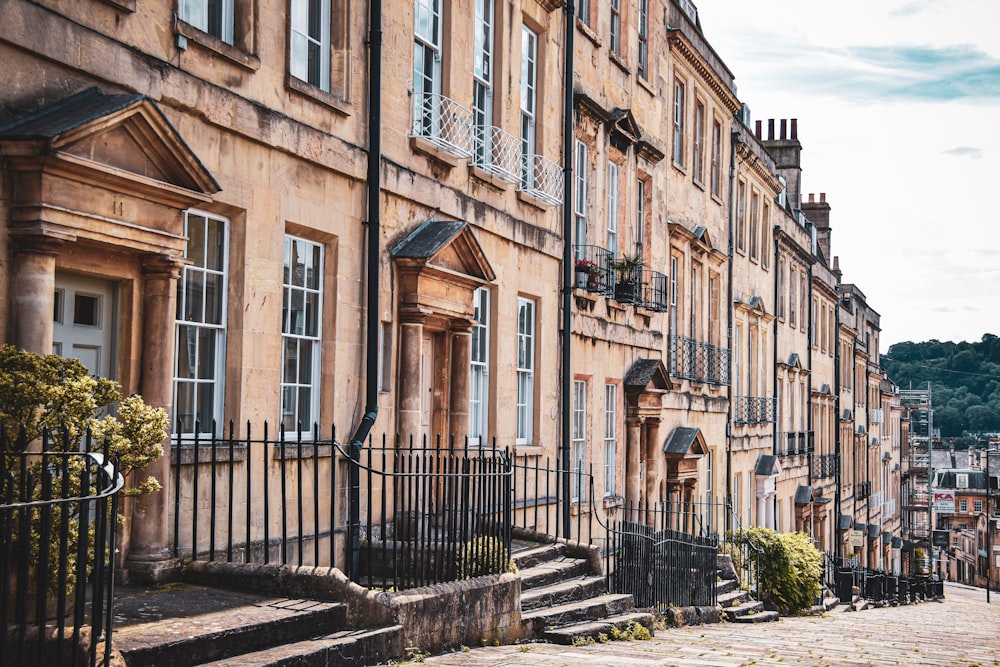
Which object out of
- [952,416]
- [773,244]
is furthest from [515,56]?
[952,416]

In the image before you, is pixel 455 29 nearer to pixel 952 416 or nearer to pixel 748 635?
pixel 748 635

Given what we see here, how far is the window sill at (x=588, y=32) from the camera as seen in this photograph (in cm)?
1822

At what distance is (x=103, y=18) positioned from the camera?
8422 mm

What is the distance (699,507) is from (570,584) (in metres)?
13.3

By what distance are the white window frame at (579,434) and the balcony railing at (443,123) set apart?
5.66 m

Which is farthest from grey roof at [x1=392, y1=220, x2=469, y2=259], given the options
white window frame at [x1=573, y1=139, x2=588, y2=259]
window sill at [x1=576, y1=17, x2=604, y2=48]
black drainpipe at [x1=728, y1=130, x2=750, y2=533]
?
black drainpipe at [x1=728, y1=130, x2=750, y2=533]

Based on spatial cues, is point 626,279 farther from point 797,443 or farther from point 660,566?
point 797,443

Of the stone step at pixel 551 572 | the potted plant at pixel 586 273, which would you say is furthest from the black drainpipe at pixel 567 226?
the stone step at pixel 551 572

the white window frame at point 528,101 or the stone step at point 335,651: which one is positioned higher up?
the white window frame at point 528,101

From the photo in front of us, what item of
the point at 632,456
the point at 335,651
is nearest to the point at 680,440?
the point at 632,456

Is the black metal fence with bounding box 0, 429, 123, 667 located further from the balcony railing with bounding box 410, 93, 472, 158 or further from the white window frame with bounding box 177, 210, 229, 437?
the balcony railing with bounding box 410, 93, 472, 158

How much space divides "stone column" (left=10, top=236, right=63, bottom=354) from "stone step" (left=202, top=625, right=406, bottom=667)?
2.39 metres

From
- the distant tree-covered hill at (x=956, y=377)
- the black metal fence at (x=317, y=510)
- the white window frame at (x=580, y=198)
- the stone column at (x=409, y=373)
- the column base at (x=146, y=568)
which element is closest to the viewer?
the column base at (x=146, y=568)

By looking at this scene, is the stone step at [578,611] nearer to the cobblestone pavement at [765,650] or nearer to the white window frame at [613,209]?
the cobblestone pavement at [765,650]
